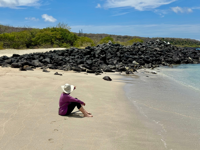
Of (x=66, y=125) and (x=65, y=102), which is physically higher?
(x=65, y=102)

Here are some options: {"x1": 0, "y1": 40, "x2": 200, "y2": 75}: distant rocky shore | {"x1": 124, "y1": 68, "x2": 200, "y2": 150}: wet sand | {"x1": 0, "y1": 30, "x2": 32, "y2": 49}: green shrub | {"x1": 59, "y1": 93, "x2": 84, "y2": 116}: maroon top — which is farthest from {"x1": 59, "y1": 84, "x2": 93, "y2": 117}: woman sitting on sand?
{"x1": 0, "y1": 30, "x2": 32, "y2": 49}: green shrub

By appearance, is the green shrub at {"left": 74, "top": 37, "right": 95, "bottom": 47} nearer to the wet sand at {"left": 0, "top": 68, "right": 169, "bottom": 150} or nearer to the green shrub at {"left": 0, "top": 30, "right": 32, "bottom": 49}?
the green shrub at {"left": 0, "top": 30, "right": 32, "bottom": 49}

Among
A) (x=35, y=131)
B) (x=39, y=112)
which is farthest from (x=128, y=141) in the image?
(x=39, y=112)

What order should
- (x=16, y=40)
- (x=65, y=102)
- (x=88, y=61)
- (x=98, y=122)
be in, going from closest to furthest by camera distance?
(x=98, y=122) → (x=65, y=102) → (x=88, y=61) → (x=16, y=40)

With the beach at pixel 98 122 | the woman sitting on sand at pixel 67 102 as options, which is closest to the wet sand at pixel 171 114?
the beach at pixel 98 122

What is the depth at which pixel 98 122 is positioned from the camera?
4805 mm

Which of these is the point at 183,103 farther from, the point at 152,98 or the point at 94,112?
the point at 94,112

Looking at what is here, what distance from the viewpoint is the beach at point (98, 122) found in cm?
371

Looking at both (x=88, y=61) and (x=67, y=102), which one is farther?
(x=88, y=61)

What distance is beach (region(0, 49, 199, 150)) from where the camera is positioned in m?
3.71

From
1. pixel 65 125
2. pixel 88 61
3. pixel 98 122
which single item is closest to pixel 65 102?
pixel 65 125

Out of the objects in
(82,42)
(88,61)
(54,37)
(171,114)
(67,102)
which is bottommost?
(171,114)

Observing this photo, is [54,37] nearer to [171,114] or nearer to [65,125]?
[171,114]

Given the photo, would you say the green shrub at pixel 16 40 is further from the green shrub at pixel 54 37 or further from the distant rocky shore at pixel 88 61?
the distant rocky shore at pixel 88 61
